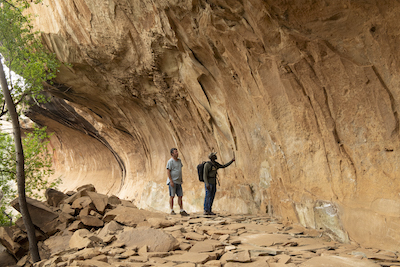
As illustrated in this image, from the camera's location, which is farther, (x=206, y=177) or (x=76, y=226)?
(x=206, y=177)

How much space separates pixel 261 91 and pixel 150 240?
3.33 meters

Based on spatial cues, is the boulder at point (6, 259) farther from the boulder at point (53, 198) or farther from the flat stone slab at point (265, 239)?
the flat stone slab at point (265, 239)

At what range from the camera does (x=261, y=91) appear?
572 cm

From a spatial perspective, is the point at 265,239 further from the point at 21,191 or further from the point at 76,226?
the point at 21,191

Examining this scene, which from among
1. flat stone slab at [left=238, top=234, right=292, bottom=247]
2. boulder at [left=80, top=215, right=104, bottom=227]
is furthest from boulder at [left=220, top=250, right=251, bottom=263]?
boulder at [left=80, top=215, right=104, bottom=227]

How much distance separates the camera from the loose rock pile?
3.25 metres

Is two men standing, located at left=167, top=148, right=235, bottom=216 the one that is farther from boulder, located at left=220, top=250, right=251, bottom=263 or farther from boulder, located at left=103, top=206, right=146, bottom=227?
boulder, located at left=220, top=250, right=251, bottom=263

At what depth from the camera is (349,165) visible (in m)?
4.28

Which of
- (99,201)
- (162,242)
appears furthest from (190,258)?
(99,201)

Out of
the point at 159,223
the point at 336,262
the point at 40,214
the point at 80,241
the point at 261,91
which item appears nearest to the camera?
the point at 336,262

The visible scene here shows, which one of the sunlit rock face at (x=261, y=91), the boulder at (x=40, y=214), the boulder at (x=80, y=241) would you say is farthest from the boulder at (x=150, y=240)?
the boulder at (x=40, y=214)

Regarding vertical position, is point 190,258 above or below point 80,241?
below

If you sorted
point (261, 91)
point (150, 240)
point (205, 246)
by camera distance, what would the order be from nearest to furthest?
1. point (205, 246)
2. point (150, 240)
3. point (261, 91)

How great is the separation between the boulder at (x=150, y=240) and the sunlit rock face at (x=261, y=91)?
7.73 ft
